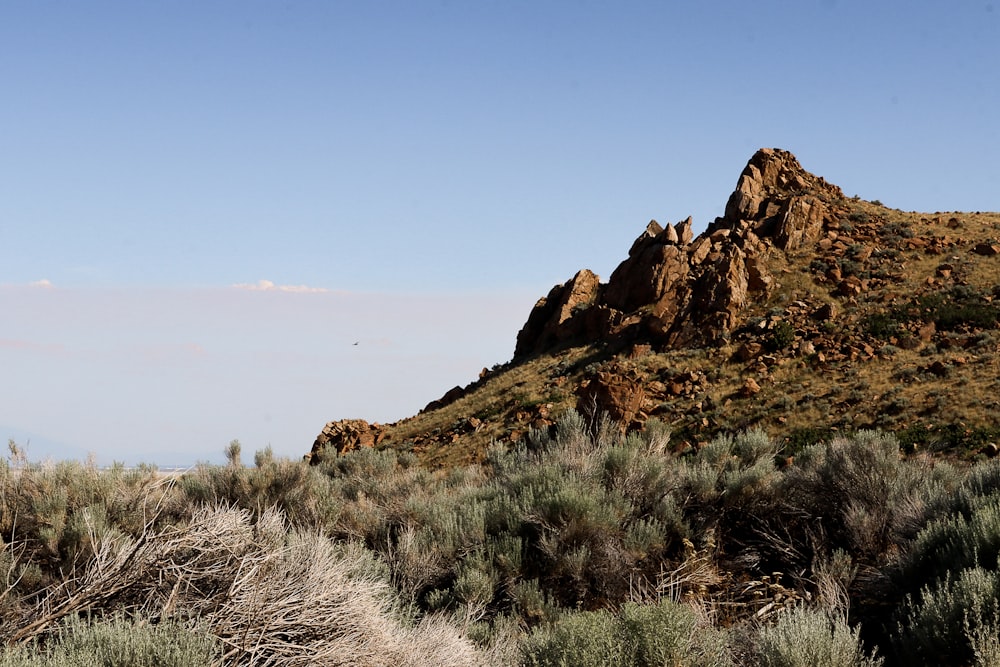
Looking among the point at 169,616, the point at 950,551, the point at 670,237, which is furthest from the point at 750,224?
the point at 169,616

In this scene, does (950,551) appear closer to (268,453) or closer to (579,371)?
(268,453)

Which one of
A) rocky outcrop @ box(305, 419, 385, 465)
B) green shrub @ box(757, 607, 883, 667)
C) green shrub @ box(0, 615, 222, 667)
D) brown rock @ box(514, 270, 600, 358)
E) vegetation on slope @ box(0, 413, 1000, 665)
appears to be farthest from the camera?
brown rock @ box(514, 270, 600, 358)

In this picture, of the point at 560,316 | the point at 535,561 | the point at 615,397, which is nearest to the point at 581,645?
the point at 535,561

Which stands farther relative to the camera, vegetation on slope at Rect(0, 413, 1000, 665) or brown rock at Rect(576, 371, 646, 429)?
brown rock at Rect(576, 371, 646, 429)

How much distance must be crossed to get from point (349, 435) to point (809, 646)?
3177 centimetres

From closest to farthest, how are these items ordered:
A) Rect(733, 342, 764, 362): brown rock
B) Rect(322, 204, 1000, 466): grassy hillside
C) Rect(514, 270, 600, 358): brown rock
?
Rect(322, 204, 1000, 466): grassy hillside
Rect(733, 342, 764, 362): brown rock
Rect(514, 270, 600, 358): brown rock

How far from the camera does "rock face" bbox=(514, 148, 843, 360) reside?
32750mm

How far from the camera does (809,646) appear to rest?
4438 millimetres

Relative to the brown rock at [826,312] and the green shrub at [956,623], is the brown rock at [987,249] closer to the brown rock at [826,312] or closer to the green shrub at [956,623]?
the brown rock at [826,312]

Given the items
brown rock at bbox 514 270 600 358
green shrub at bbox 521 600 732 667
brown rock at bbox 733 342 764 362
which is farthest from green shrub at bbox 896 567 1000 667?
brown rock at bbox 514 270 600 358

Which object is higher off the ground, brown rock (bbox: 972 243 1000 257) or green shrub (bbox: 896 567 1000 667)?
brown rock (bbox: 972 243 1000 257)

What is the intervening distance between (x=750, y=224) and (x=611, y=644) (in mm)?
35551

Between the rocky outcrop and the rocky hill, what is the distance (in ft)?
0.40

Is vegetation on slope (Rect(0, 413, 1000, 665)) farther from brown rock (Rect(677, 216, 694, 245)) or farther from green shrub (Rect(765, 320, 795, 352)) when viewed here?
brown rock (Rect(677, 216, 694, 245))
